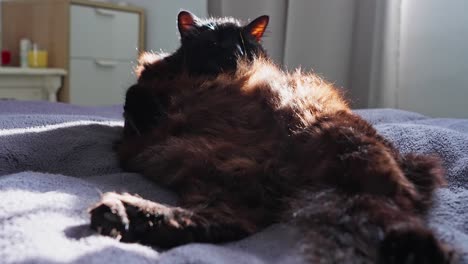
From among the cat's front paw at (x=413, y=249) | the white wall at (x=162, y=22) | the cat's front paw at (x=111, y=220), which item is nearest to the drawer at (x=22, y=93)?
the white wall at (x=162, y=22)

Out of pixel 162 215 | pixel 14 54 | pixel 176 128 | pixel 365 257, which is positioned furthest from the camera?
pixel 14 54

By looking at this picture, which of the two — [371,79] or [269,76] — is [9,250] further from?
[371,79]

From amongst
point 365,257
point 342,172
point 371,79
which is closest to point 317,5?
point 371,79

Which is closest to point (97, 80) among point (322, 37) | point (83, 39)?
point (83, 39)

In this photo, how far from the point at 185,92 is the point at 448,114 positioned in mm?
1479

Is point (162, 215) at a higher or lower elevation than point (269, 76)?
lower

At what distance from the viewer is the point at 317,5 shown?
230 cm

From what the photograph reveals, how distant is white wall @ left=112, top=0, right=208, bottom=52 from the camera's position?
3.18 metres

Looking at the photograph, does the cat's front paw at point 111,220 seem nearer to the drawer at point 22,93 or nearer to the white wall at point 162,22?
the drawer at point 22,93

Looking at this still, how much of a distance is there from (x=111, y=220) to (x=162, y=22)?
274 centimetres

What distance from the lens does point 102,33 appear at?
9.45 ft

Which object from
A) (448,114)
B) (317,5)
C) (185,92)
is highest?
(317,5)

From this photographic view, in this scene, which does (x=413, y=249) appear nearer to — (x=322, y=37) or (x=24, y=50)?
(x=322, y=37)

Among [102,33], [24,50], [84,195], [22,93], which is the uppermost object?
[102,33]
